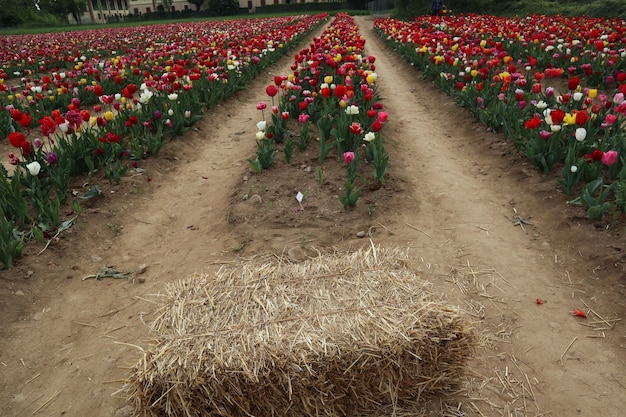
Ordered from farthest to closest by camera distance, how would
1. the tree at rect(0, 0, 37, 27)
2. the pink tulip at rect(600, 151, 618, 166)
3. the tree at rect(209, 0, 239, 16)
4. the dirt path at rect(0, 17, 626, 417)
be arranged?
1. the tree at rect(0, 0, 37, 27)
2. the tree at rect(209, 0, 239, 16)
3. the pink tulip at rect(600, 151, 618, 166)
4. the dirt path at rect(0, 17, 626, 417)

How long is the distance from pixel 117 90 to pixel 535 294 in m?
10.3

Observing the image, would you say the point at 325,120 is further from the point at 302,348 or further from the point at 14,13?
the point at 14,13

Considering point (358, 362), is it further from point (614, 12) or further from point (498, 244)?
point (614, 12)

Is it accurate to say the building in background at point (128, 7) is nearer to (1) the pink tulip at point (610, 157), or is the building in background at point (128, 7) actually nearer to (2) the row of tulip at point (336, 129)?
(2) the row of tulip at point (336, 129)

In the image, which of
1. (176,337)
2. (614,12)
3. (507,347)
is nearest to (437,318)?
(507,347)

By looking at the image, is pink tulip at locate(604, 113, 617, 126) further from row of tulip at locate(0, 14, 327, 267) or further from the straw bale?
row of tulip at locate(0, 14, 327, 267)

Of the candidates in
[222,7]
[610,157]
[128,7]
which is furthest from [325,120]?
[128,7]

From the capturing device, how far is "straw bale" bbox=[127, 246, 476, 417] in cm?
224

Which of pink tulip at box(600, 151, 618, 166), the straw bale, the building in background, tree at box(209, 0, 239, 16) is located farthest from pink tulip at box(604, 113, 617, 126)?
the building in background

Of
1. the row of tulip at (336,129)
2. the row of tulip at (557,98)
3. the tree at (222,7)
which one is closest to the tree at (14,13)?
the tree at (222,7)

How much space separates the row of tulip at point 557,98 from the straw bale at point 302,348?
2863 mm

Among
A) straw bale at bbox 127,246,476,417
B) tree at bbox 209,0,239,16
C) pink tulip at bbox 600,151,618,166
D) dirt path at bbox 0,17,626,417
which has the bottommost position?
dirt path at bbox 0,17,626,417

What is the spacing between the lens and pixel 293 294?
2713 millimetres

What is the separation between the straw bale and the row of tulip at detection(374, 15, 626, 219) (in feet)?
9.39
